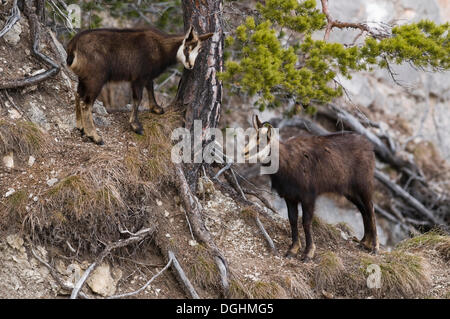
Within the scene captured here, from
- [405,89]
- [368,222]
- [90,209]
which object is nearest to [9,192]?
[90,209]

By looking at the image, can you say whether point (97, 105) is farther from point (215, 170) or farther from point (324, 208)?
point (324, 208)

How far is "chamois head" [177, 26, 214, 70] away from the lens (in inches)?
294

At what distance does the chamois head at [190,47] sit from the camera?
294 inches

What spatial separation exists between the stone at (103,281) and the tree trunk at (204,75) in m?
1.85

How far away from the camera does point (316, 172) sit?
7641 millimetres

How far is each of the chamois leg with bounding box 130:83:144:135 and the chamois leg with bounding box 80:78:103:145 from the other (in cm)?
49

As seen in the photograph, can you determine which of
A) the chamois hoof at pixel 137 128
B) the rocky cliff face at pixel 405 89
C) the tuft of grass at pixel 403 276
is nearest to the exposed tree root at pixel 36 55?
the chamois hoof at pixel 137 128

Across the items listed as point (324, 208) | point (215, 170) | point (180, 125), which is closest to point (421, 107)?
point (324, 208)

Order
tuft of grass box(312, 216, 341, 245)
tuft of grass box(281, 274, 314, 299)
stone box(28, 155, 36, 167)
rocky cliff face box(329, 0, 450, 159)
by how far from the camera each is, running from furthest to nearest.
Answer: rocky cliff face box(329, 0, 450, 159) → tuft of grass box(312, 216, 341, 245) → stone box(28, 155, 36, 167) → tuft of grass box(281, 274, 314, 299)

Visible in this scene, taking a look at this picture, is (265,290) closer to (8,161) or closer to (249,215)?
(249,215)

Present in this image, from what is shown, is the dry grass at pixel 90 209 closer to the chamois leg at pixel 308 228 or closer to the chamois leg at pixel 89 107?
the chamois leg at pixel 89 107

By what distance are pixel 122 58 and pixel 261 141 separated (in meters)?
2.19

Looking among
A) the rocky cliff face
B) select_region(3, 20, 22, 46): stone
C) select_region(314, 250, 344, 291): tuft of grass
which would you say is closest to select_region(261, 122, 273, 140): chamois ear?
select_region(314, 250, 344, 291): tuft of grass

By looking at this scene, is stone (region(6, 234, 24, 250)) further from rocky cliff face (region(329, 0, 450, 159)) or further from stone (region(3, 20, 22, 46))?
rocky cliff face (region(329, 0, 450, 159))
